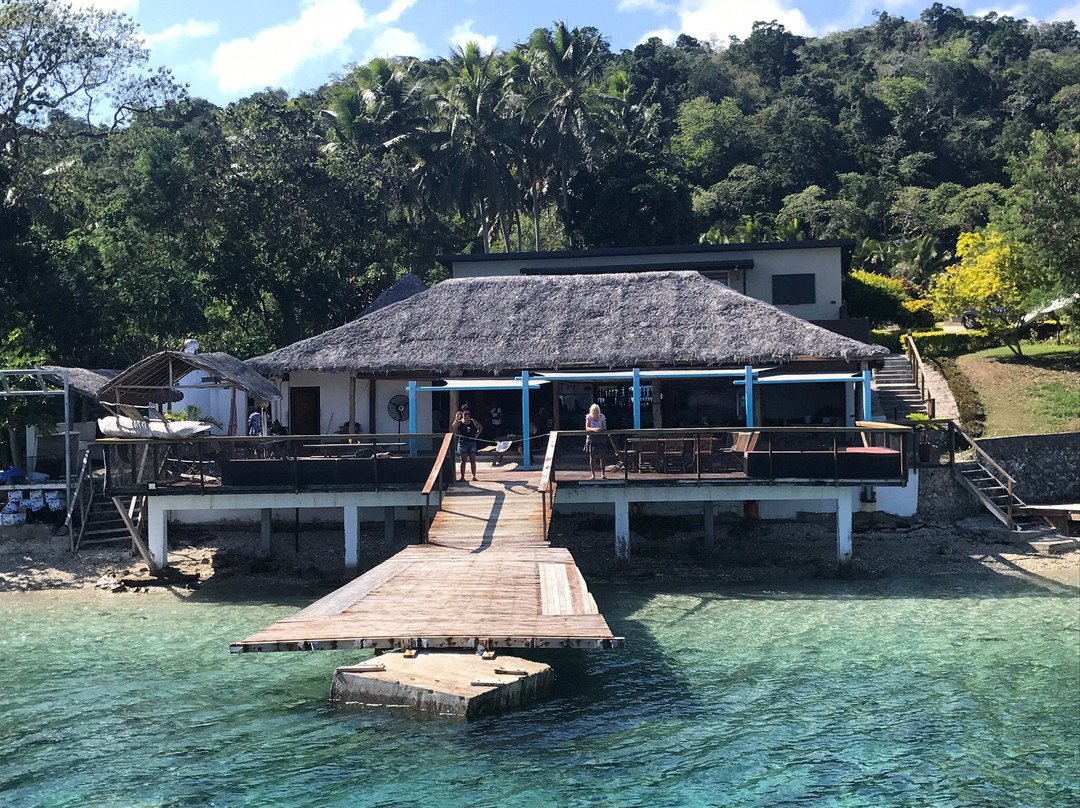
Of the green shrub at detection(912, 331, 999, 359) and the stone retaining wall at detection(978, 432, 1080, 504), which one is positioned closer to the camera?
the stone retaining wall at detection(978, 432, 1080, 504)

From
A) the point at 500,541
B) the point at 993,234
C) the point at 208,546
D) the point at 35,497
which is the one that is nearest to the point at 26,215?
the point at 35,497

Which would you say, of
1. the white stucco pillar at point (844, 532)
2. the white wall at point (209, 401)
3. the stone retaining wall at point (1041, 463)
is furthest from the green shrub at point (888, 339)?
the white wall at point (209, 401)

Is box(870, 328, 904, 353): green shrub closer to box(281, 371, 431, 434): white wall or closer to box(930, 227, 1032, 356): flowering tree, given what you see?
box(930, 227, 1032, 356): flowering tree

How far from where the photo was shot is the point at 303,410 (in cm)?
2612

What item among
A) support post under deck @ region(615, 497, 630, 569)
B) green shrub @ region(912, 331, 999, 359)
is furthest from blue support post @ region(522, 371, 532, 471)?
green shrub @ region(912, 331, 999, 359)

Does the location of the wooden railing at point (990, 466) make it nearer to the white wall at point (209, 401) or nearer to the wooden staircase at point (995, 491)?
the wooden staircase at point (995, 491)

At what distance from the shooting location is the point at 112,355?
34781 millimetres

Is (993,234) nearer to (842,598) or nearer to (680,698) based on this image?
(842,598)

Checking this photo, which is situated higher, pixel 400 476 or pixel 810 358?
pixel 810 358

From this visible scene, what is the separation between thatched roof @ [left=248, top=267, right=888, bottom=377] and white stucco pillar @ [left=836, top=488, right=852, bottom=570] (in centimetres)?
370

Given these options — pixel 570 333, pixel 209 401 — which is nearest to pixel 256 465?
pixel 570 333

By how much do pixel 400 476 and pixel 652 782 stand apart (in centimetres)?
1047

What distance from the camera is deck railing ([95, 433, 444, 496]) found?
19719mm

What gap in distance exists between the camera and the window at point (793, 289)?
3216cm
